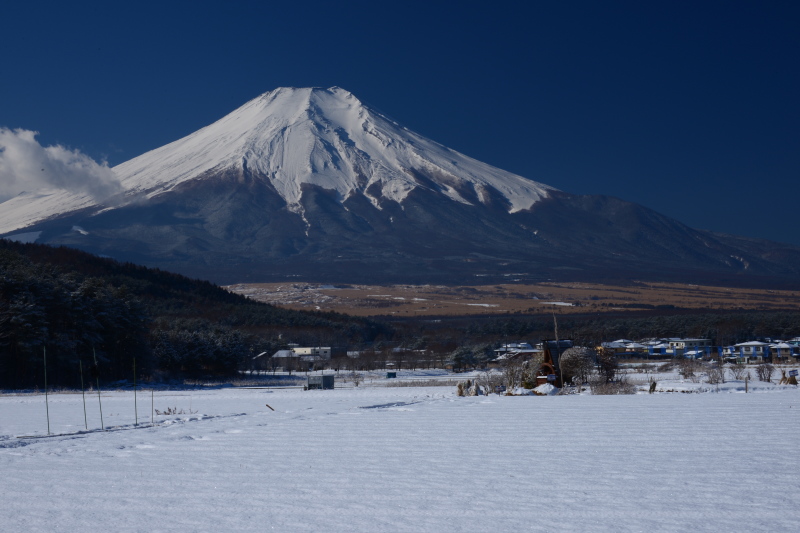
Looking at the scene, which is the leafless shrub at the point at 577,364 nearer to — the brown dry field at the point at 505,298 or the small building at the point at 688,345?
the small building at the point at 688,345

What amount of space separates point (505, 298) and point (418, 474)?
376 ft

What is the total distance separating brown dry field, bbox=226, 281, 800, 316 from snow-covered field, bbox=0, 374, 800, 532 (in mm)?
83548

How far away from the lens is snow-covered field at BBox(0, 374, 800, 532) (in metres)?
6.24

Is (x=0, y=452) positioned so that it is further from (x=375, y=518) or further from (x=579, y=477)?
(x=579, y=477)

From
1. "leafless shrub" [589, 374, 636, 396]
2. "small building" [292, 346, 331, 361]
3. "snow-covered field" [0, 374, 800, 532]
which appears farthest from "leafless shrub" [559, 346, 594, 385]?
"small building" [292, 346, 331, 361]

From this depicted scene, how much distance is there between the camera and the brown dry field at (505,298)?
4077 inches

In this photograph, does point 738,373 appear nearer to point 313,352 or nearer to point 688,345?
point 313,352

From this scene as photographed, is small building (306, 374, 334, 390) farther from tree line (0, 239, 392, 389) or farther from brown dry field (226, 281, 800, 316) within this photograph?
brown dry field (226, 281, 800, 316)

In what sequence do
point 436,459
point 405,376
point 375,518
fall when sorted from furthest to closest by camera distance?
point 405,376
point 436,459
point 375,518

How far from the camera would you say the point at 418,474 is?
8.03 metres

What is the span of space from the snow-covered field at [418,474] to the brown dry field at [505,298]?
8355 centimetres

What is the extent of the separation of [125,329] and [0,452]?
2837 cm

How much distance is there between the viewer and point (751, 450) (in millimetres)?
9102

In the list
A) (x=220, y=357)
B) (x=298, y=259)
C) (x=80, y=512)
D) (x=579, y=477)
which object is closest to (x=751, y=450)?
(x=579, y=477)
